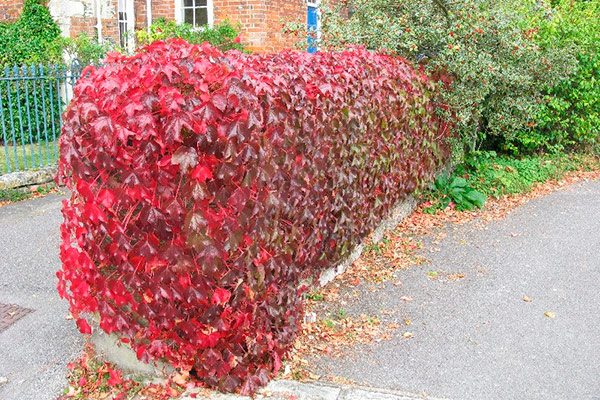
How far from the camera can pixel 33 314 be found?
4.55 meters

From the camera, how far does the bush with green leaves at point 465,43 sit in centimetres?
707

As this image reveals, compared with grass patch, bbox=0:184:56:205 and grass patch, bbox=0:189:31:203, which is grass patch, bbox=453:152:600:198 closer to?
grass patch, bbox=0:184:56:205

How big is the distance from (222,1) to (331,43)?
5197mm

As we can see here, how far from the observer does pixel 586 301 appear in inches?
194

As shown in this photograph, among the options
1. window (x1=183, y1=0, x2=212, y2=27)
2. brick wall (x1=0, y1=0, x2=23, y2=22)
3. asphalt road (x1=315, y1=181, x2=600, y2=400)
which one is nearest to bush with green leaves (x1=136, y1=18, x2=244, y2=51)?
window (x1=183, y1=0, x2=212, y2=27)

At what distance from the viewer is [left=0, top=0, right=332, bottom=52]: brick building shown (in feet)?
37.6

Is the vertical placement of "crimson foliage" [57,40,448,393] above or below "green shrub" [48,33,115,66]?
below

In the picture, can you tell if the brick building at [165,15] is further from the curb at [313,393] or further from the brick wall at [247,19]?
the curb at [313,393]

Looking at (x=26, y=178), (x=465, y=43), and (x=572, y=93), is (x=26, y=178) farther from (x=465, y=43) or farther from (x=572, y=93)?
(x=572, y=93)

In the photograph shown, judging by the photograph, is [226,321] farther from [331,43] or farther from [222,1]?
[222,1]

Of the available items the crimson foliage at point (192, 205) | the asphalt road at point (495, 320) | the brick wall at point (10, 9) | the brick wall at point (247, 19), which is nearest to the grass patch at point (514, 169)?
the asphalt road at point (495, 320)

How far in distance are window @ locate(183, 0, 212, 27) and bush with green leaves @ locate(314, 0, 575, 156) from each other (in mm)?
5046

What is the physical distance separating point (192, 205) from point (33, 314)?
2.23m

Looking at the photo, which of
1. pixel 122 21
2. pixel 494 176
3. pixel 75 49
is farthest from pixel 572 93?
pixel 122 21
